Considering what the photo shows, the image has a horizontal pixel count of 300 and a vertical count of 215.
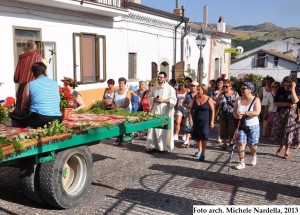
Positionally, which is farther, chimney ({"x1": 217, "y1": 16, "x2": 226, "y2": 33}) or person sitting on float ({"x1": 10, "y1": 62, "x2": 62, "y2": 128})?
chimney ({"x1": 217, "y1": 16, "x2": 226, "y2": 33})

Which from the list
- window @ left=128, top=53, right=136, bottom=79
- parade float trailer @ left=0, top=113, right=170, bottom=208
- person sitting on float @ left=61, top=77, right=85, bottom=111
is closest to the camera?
parade float trailer @ left=0, top=113, right=170, bottom=208

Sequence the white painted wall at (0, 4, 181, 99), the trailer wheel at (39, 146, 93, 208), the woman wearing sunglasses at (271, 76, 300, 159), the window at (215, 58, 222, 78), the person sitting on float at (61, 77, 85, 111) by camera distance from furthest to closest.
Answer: the window at (215, 58, 222, 78) < the white painted wall at (0, 4, 181, 99) < the woman wearing sunglasses at (271, 76, 300, 159) < the person sitting on float at (61, 77, 85, 111) < the trailer wheel at (39, 146, 93, 208)

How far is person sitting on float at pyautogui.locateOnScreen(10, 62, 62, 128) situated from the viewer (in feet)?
15.7

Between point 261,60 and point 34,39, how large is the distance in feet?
135

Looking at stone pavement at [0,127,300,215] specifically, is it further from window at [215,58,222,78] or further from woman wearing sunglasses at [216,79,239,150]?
window at [215,58,222,78]

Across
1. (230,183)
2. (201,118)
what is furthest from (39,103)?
(201,118)

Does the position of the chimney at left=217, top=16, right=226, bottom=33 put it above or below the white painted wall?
above

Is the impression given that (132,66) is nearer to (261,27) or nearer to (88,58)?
(88,58)

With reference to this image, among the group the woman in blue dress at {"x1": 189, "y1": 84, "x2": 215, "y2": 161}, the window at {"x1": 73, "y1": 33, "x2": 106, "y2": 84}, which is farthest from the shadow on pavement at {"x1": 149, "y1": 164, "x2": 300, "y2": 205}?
the window at {"x1": 73, "y1": 33, "x2": 106, "y2": 84}

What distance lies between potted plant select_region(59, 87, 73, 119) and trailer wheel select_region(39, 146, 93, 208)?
0.84 meters

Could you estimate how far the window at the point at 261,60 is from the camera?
4684 centimetres

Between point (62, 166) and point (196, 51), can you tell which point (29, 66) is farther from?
point (196, 51)

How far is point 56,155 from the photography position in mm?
4609

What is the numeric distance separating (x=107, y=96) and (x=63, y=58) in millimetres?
3448
